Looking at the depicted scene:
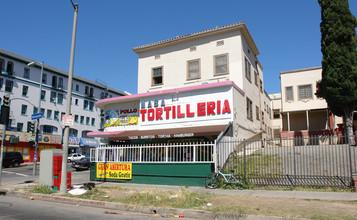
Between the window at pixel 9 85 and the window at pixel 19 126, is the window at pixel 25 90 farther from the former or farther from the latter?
the window at pixel 19 126

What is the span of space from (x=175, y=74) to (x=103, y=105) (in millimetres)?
6067

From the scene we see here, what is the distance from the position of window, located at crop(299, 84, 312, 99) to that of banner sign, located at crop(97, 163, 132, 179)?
18.0m

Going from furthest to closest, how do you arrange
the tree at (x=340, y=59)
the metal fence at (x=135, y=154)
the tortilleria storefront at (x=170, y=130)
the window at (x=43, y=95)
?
1. the window at (x=43, y=95)
2. the tree at (x=340, y=59)
3. the metal fence at (x=135, y=154)
4. the tortilleria storefront at (x=170, y=130)

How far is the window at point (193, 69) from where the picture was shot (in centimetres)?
2161

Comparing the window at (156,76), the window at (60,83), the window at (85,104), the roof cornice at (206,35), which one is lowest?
the window at (156,76)

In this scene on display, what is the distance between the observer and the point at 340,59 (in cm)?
1723

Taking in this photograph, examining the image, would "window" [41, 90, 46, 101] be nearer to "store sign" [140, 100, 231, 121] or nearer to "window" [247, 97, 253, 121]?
"store sign" [140, 100, 231, 121]

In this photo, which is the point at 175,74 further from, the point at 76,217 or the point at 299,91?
the point at 76,217

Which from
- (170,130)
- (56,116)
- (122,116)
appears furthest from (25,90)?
(170,130)

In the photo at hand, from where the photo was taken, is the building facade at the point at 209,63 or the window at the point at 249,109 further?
the window at the point at 249,109

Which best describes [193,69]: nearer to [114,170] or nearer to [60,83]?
[114,170]

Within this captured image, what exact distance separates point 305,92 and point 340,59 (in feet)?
29.0

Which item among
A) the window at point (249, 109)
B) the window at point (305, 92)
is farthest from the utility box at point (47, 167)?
the window at point (305, 92)

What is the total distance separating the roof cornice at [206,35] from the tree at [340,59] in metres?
5.32
